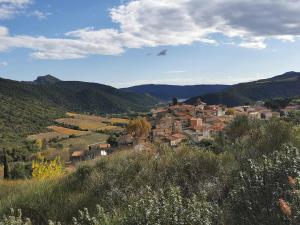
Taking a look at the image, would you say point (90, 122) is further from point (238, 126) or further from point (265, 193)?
point (265, 193)

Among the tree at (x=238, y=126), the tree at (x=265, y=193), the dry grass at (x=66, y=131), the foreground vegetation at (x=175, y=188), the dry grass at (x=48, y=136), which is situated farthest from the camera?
the dry grass at (x=66, y=131)

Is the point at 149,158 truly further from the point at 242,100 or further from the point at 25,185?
the point at 242,100

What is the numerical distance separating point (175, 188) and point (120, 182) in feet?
18.3

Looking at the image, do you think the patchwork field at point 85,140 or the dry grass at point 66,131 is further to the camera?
the dry grass at point 66,131

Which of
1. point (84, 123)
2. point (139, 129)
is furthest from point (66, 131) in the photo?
point (139, 129)

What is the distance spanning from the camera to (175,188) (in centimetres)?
700

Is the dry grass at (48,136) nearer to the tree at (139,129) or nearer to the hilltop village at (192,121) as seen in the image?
the hilltop village at (192,121)

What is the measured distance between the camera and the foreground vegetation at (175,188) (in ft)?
20.4

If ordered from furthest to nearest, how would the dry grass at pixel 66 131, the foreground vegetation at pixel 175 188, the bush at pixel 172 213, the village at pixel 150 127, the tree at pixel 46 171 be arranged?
1. the dry grass at pixel 66 131
2. the village at pixel 150 127
3. the tree at pixel 46 171
4. the foreground vegetation at pixel 175 188
5. the bush at pixel 172 213

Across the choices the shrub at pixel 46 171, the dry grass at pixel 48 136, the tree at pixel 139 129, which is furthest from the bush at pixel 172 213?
the dry grass at pixel 48 136

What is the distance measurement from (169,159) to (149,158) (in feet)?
2.58

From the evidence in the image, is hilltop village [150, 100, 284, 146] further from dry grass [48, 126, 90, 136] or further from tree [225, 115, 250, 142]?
tree [225, 115, 250, 142]

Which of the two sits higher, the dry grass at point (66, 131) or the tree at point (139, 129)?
the tree at point (139, 129)

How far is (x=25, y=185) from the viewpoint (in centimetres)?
1452
